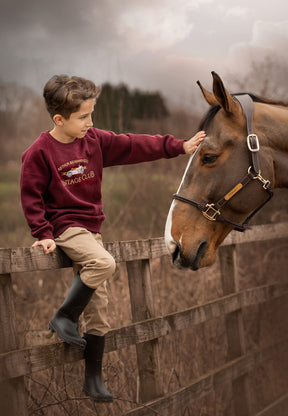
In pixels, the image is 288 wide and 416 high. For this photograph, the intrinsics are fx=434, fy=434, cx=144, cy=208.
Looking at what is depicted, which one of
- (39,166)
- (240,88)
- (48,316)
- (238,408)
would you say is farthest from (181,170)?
(39,166)

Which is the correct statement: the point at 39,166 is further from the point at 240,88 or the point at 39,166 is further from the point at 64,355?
the point at 240,88

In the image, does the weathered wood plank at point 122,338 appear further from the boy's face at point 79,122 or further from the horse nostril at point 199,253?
the boy's face at point 79,122

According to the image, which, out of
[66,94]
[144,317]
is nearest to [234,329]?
[144,317]

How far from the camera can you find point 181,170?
6.13 metres

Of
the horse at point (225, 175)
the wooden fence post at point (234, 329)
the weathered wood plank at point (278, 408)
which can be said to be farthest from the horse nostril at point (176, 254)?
the weathered wood plank at point (278, 408)

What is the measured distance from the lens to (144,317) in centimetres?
261

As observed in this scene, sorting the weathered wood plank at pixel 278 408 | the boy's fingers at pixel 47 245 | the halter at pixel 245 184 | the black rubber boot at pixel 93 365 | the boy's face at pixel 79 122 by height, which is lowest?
the weathered wood plank at pixel 278 408

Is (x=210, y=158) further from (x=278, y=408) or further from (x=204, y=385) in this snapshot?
(x=278, y=408)

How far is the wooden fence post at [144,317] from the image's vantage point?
2.59 m

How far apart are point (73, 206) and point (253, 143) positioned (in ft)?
3.24

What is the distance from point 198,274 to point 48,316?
188cm

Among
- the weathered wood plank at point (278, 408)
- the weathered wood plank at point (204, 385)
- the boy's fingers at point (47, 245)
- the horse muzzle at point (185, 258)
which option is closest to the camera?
the boy's fingers at point (47, 245)

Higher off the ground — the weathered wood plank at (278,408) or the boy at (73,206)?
the boy at (73,206)

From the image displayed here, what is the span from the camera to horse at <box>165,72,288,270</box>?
2.25m
